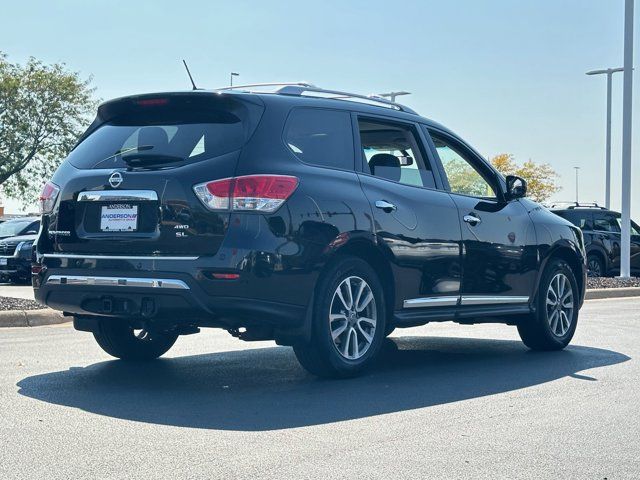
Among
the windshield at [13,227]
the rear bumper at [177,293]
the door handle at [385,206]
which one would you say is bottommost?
the rear bumper at [177,293]

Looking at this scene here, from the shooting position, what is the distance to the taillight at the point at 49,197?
23.9 ft

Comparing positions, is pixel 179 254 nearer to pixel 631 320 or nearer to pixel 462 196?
pixel 462 196

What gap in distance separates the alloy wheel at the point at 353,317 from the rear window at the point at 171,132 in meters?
1.26

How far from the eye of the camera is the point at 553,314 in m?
9.59

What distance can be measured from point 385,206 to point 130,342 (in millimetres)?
2238

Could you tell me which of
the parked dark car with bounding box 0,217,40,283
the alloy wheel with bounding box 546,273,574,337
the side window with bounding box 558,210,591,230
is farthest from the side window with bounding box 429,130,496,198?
the side window with bounding box 558,210,591,230

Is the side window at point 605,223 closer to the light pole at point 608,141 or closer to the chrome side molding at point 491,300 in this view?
the chrome side molding at point 491,300

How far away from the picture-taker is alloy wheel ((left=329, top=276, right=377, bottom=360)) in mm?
7227

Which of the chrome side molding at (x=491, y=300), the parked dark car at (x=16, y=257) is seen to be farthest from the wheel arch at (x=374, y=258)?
the parked dark car at (x=16, y=257)

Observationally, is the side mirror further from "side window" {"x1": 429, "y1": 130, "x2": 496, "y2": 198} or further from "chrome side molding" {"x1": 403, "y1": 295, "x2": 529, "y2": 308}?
"chrome side molding" {"x1": 403, "y1": 295, "x2": 529, "y2": 308}

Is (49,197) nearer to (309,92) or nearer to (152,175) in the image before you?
(152,175)

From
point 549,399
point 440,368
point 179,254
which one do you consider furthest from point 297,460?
point 440,368

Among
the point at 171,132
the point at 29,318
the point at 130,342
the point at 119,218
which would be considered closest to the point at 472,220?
the point at 171,132

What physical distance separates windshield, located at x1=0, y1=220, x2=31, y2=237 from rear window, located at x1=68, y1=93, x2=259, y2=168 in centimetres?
1645
